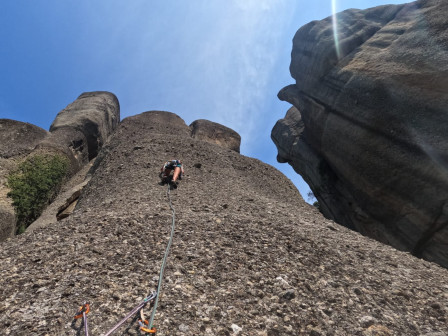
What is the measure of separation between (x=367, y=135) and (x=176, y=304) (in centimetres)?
1447

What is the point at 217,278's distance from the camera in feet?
15.2

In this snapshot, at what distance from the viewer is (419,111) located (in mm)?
12547

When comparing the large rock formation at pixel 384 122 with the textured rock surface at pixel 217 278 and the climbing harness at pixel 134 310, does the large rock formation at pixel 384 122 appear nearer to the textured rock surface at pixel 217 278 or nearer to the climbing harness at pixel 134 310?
the textured rock surface at pixel 217 278

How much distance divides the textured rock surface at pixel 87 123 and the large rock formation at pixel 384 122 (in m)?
20.5

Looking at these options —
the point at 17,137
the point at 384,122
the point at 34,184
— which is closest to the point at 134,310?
the point at 384,122

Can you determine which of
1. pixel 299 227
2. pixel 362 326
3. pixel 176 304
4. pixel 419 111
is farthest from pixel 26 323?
pixel 419 111

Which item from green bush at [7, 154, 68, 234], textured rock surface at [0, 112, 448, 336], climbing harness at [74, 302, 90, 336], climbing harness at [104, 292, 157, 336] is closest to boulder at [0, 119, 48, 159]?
green bush at [7, 154, 68, 234]

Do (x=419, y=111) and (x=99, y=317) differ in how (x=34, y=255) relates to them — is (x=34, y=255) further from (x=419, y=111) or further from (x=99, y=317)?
(x=419, y=111)

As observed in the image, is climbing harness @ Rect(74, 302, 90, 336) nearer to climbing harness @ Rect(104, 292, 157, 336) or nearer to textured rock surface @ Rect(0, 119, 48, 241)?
climbing harness @ Rect(104, 292, 157, 336)

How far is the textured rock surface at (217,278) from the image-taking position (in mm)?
3668

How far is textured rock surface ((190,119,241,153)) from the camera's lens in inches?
1067

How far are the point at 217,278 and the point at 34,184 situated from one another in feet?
51.2

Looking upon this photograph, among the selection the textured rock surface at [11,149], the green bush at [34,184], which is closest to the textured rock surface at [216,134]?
the green bush at [34,184]

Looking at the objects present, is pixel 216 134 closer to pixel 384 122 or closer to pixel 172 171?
pixel 172 171
